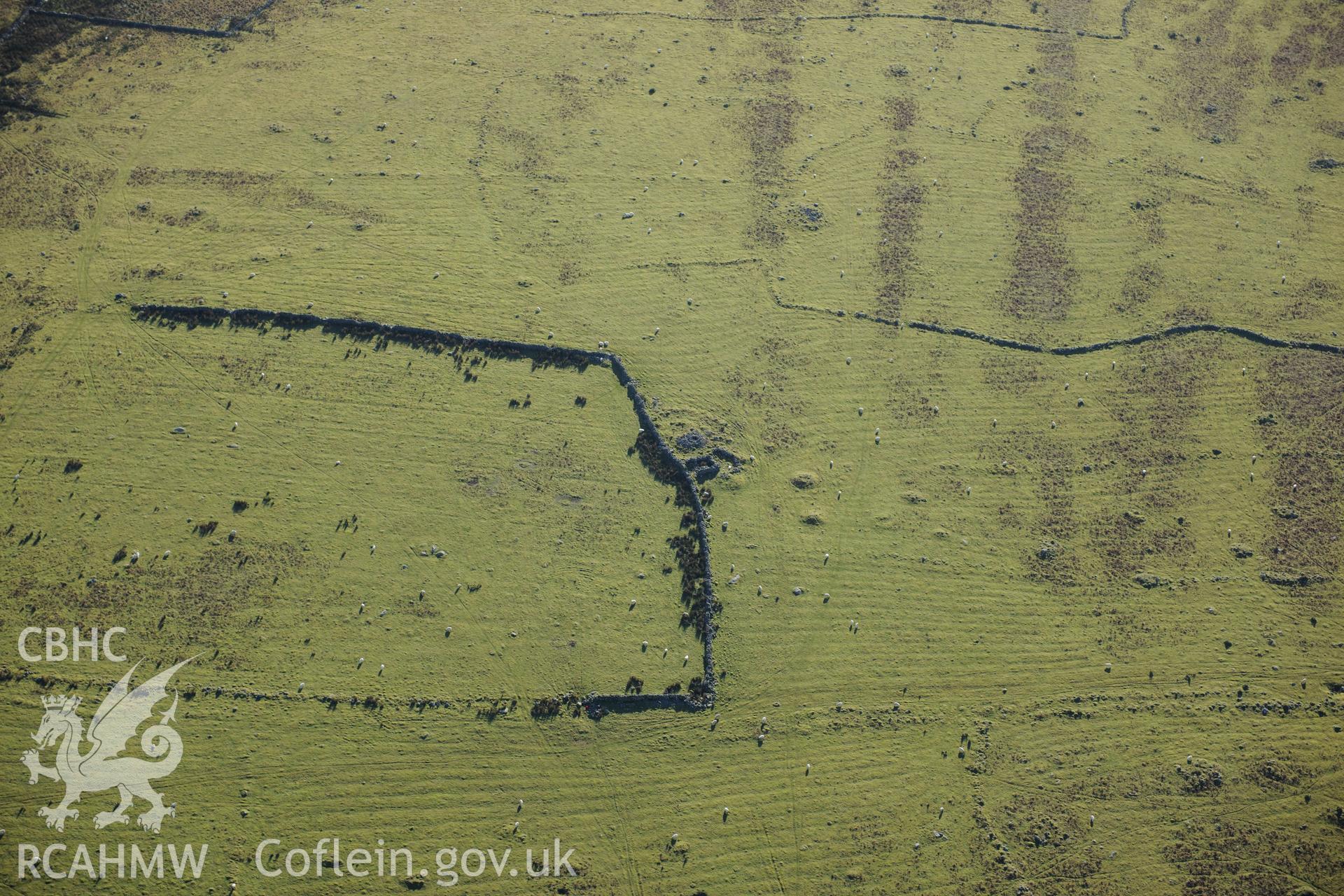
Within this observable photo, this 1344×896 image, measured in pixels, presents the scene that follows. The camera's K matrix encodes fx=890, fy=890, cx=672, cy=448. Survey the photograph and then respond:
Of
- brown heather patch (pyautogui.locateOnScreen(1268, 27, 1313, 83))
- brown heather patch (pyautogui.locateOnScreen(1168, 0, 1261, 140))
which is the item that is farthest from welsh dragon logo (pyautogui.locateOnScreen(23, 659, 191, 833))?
brown heather patch (pyautogui.locateOnScreen(1268, 27, 1313, 83))

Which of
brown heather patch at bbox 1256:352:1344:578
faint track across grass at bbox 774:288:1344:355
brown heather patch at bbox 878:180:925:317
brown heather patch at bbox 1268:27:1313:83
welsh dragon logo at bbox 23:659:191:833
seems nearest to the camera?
welsh dragon logo at bbox 23:659:191:833

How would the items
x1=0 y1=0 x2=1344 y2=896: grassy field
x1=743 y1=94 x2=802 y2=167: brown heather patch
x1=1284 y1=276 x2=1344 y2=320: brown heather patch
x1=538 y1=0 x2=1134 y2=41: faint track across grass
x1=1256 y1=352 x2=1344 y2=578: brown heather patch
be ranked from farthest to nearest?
x1=538 y1=0 x2=1134 y2=41: faint track across grass
x1=743 y1=94 x2=802 y2=167: brown heather patch
x1=1284 y1=276 x2=1344 y2=320: brown heather patch
x1=1256 y1=352 x2=1344 y2=578: brown heather patch
x1=0 y1=0 x2=1344 y2=896: grassy field

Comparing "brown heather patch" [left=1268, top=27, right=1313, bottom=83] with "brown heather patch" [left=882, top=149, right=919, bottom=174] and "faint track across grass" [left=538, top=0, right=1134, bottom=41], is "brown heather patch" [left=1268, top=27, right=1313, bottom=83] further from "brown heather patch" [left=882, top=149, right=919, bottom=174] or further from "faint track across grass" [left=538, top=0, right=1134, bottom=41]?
"brown heather patch" [left=882, top=149, right=919, bottom=174]

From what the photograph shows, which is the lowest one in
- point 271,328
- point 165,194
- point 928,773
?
point 928,773

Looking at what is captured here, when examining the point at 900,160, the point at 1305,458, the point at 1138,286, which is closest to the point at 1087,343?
the point at 1138,286

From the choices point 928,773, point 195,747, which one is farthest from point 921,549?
point 195,747

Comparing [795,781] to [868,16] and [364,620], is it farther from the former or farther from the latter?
[868,16]

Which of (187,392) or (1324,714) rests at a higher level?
(187,392)
